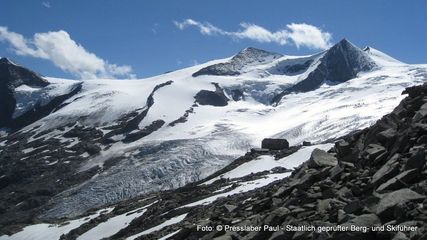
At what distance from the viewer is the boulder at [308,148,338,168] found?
2571cm

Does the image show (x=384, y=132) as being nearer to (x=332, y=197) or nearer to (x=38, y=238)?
(x=332, y=197)

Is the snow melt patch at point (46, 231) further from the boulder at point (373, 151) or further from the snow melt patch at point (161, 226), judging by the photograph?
the boulder at point (373, 151)

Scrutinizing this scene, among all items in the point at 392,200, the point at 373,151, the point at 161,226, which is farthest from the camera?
the point at 161,226

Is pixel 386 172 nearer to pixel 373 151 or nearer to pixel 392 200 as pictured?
pixel 392 200

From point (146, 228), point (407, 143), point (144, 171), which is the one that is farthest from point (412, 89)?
point (144, 171)

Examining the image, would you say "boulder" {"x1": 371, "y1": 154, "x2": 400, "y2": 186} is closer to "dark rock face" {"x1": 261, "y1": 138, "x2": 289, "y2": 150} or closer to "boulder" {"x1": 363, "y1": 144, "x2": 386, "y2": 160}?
"boulder" {"x1": 363, "y1": 144, "x2": 386, "y2": 160}

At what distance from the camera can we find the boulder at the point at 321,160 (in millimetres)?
25712

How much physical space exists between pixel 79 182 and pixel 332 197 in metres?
176

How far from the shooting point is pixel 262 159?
7244cm

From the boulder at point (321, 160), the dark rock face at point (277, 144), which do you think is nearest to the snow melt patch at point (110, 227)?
the boulder at point (321, 160)

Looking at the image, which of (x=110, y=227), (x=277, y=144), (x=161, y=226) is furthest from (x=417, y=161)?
(x=277, y=144)

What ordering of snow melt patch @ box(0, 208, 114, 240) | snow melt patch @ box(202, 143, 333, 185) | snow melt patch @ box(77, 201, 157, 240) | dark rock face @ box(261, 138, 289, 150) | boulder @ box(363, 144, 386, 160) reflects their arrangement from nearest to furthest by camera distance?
boulder @ box(363, 144, 386, 160) → snow melt patch @ box(77, 201, 157, 240) → snow melt patch @ box(0, 208, 114, 240) → snow melt patch @ box(202, 143, 333, 185) → dark rock face @ box(261, 138, 289, 150)

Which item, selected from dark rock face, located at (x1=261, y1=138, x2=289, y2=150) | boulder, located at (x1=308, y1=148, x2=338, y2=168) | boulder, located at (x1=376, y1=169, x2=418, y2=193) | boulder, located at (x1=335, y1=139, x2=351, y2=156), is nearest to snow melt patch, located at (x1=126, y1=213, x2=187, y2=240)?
boulder, located at (x1=308, y1=148, x2=338, y2=168)

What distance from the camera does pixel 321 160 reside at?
26.3 meters
